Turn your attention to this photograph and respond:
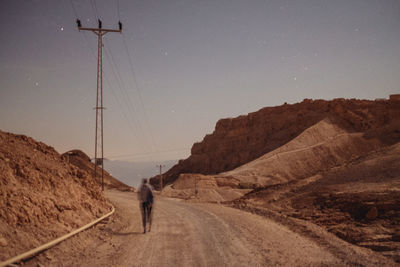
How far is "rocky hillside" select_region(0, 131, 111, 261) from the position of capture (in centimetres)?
635

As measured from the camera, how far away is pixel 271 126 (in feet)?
306

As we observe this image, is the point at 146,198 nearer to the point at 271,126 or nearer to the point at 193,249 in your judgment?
the point at 193,249

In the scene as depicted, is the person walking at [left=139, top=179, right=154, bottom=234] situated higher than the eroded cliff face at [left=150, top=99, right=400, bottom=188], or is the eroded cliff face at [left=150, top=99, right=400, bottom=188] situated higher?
the eroded cliff face at [left=150, top=99, right=400, bottom=188]

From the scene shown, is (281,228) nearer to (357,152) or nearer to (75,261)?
(75,261)

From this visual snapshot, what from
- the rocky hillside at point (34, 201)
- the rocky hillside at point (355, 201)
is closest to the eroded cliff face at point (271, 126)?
the rocky hillside at point (355, 201)

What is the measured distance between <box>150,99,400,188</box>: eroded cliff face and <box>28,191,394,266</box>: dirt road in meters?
76.7

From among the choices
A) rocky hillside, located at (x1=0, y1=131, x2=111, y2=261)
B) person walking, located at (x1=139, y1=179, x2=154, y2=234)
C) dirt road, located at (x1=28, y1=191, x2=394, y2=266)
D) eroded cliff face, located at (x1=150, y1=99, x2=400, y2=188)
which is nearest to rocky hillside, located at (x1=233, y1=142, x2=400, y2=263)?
dirt road, located at (x1=28, y1=191, x2=394, y2=266)

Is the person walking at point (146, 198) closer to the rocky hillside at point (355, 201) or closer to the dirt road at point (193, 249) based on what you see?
the dirt road at point (193, 249)

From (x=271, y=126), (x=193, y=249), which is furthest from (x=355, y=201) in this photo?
(x=271, y=126)

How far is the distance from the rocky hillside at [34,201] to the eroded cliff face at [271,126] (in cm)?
7667

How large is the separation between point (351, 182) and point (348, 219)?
271 inches

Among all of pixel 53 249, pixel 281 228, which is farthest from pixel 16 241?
pixel 281 228

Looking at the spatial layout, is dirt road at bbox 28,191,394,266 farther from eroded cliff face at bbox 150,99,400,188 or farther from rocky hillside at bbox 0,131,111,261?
eroded cliff face at bbox 150,99,400,188

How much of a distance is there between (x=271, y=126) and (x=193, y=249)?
8909cm
